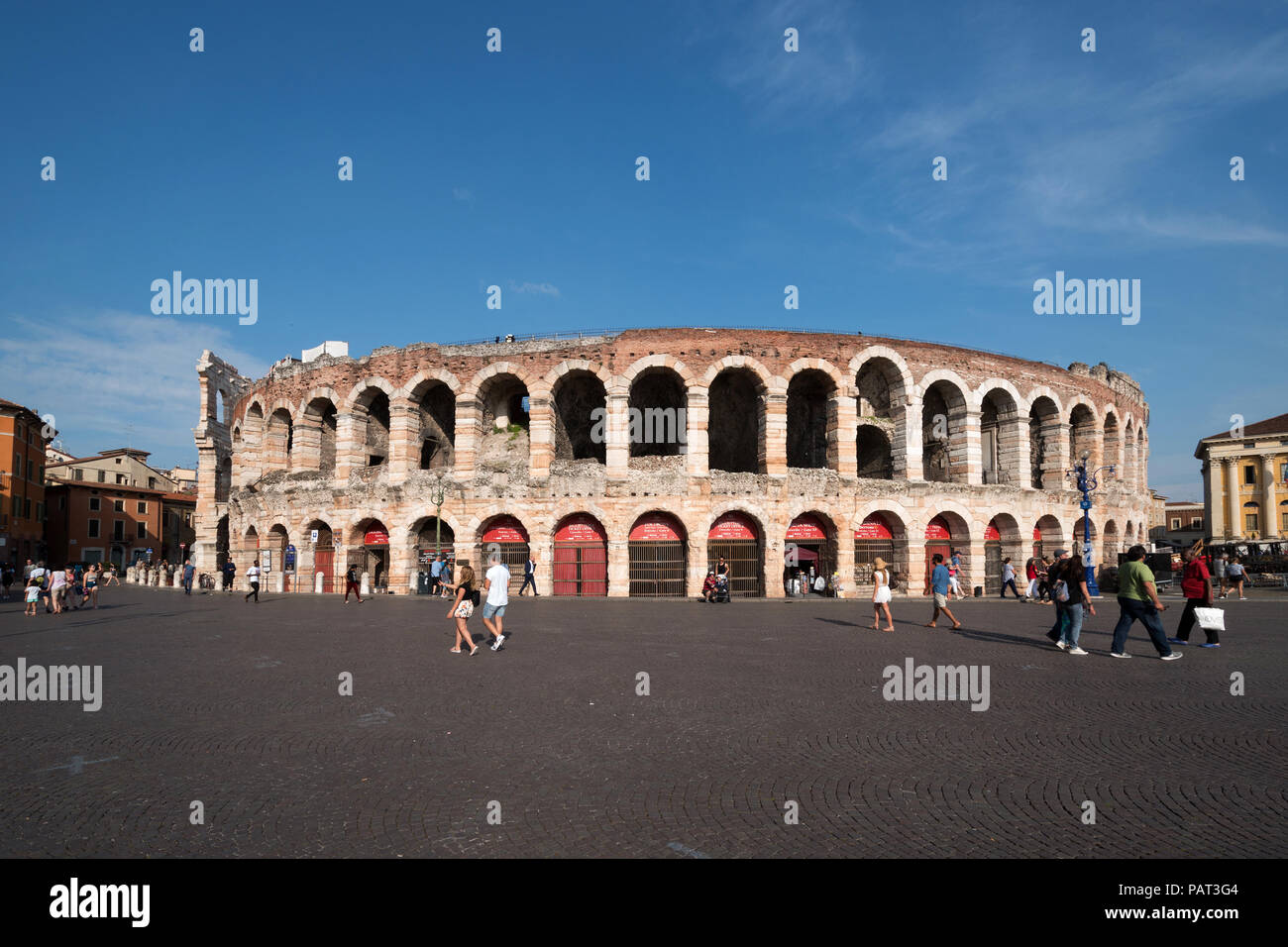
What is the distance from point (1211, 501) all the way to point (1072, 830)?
7792cm

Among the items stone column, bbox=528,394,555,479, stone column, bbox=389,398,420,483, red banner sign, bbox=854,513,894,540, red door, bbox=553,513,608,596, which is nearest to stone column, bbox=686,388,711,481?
red door, bbox=553,513,608,596

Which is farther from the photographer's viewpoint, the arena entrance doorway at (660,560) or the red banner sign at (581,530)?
the red banner sign at (581,530)

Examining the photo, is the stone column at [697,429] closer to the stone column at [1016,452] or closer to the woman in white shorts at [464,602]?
the stone column at [1016,452]

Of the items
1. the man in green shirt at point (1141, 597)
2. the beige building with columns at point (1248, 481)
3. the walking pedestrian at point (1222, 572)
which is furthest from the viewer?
the beige building with columns at point (1248, 481)

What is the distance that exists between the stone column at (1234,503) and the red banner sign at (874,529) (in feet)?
177

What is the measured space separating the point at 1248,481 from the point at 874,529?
56.1 m

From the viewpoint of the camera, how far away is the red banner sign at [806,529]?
2805 centimetres

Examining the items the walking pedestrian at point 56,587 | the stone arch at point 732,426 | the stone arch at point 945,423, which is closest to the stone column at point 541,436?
the stone arch at point 732,426

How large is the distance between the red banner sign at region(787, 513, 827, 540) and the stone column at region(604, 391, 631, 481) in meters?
6.69

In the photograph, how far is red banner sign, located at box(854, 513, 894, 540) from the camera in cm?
2844

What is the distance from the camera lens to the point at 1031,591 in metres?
25.3

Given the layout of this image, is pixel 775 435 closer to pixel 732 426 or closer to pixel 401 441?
pixel 732 426

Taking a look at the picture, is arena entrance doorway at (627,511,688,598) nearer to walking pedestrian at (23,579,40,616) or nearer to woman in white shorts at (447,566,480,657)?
woman in white shorts at (447,566,480,657)
